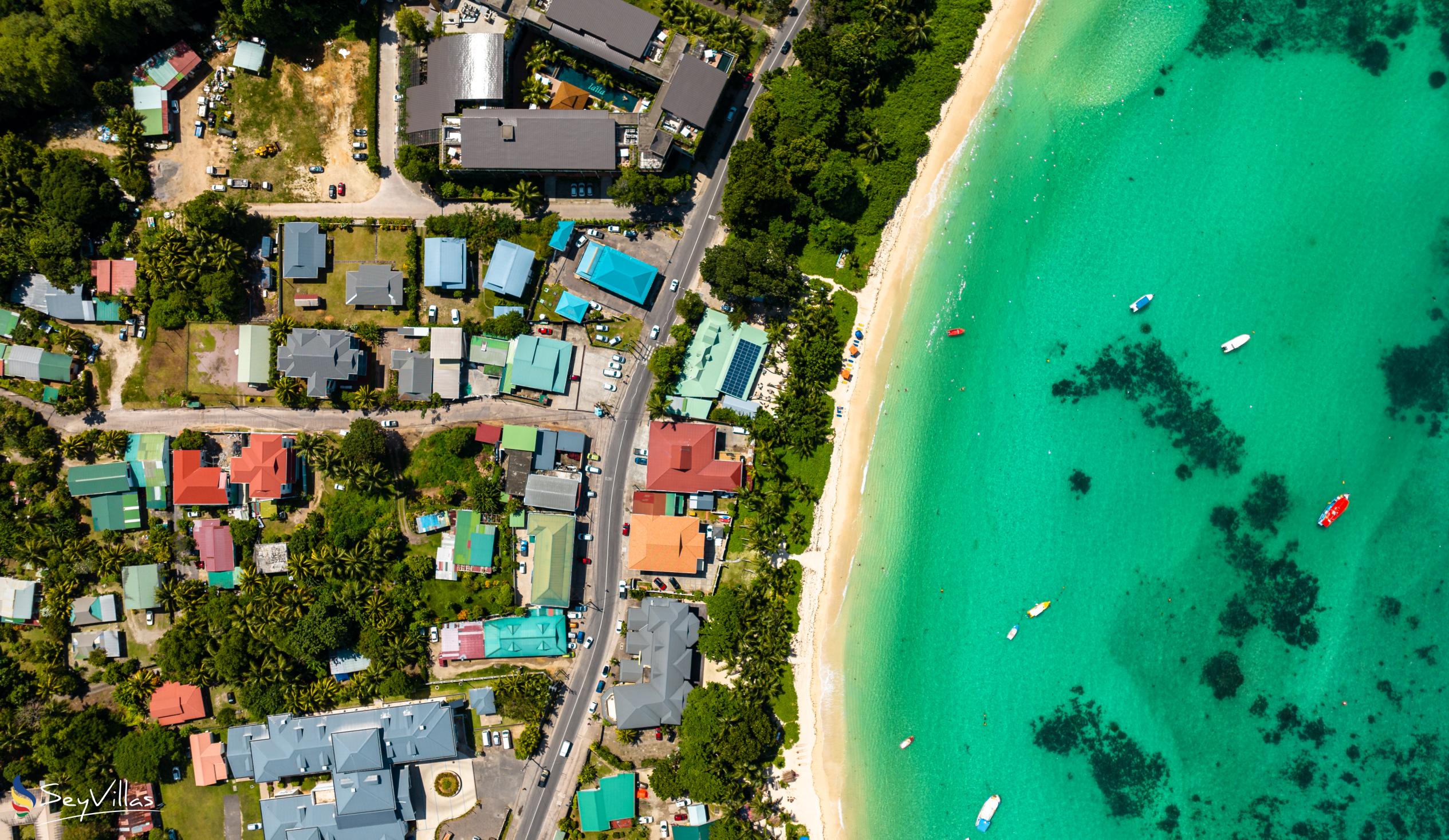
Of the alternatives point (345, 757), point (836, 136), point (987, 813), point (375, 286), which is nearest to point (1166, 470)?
point (987, 813)

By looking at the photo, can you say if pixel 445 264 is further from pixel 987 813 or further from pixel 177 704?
pixel 987 813

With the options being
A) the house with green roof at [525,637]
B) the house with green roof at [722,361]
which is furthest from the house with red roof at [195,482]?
the house with green roof at [722,361]

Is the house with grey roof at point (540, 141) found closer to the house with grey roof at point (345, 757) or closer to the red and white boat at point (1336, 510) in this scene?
the house with grey roof at point (345, 757)

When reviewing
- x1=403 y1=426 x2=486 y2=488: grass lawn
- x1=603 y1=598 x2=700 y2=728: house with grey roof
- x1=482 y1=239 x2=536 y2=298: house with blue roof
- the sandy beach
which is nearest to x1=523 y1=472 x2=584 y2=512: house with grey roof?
x1=403 y1=426 x2=486 y2=488: grass lawn

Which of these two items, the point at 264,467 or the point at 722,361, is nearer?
the point at 264,467

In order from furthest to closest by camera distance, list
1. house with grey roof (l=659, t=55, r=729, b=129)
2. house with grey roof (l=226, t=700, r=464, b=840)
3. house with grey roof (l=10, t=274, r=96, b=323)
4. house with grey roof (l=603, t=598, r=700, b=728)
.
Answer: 1. house with grey roof (l=10, t=274, r=96, b=323)
2. house with grey roof (l=603, t=598, r=700, b=728)
3. house with grey roof (l=226, t=700, r=464, b=840)
4. house with grey roof (l=659, t=55, r=729, b=129)

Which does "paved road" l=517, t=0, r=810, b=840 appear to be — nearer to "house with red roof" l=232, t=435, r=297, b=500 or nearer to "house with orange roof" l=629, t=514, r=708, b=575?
"house with orange roof" l=629, t=514, r=708, b=575
